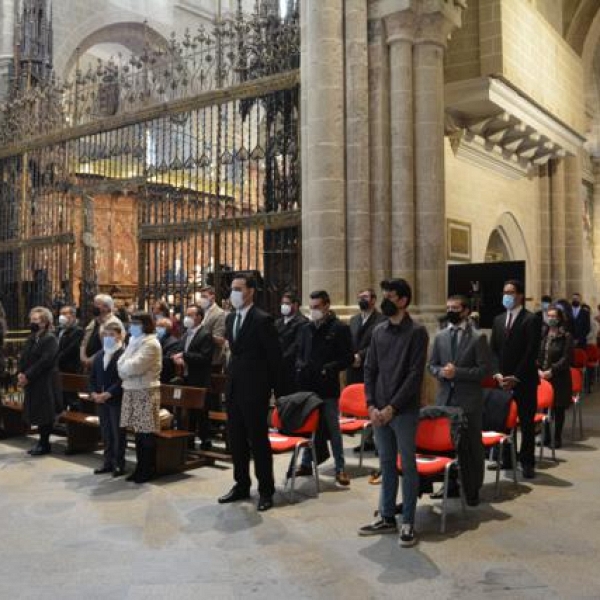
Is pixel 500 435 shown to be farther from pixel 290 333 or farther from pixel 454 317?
pixel 290 333

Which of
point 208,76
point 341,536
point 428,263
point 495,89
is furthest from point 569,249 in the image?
point 341,536

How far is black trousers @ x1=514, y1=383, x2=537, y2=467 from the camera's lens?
20.5 feet

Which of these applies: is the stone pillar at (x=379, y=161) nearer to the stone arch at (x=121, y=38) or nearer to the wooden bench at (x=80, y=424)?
the wooden bench at (x=80, y=424)

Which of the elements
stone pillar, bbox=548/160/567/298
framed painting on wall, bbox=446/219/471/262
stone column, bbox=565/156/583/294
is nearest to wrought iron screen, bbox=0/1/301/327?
framed painting on wall, bbox=446/219/471/262

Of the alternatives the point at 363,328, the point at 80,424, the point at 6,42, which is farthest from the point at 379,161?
the point at 6,42

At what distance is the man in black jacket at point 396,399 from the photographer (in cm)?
448

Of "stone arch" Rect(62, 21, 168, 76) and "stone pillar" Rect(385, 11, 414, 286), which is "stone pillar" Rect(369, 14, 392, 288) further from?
"stone arch" Rect(62, 21, 168, 76)

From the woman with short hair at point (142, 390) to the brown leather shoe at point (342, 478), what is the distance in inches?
63.5

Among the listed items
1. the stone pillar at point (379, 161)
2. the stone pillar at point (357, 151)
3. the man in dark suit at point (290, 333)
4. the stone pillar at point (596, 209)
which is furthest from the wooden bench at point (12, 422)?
the stone pillar at point (596, 209)

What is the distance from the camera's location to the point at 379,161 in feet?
30.1

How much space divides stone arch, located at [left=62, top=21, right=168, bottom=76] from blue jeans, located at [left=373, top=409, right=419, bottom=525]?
20.6 meters

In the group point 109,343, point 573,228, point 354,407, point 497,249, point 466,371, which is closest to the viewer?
point 466,371

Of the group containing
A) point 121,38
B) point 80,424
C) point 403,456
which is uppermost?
point 121,38

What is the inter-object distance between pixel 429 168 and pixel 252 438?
520 centimetres
